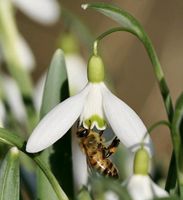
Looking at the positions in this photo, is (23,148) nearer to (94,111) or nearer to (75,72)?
(94,111)

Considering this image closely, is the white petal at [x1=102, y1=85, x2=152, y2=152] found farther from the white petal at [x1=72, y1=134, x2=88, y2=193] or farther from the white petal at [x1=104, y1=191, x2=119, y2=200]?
the white petal at [x1=72, y1=134, x2=88, y2=193]

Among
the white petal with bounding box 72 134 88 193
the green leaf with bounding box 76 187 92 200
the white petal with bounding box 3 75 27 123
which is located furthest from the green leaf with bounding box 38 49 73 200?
the white petal with bounding box 3 75 27 123

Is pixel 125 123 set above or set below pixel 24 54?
above

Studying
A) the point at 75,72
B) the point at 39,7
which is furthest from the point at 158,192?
the point at 39,7

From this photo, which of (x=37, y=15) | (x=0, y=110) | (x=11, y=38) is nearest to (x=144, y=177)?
(x=0, y=110)

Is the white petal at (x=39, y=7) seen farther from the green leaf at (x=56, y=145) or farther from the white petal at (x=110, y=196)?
the white petal at (x=110, y=196)

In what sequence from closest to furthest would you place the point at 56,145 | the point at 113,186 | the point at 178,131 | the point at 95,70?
the point at 113,186 → the point at 178,131 → the point at 95,70 → the point at 56,145
